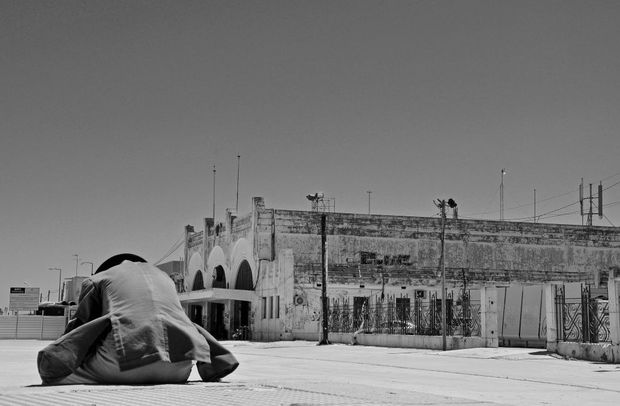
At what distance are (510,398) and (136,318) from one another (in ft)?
15.3

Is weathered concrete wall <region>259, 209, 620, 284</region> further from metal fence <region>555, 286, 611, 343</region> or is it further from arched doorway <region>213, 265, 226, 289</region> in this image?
metal fence <region>555, 286, 611, 343</region>

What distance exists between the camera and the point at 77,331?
28.0ft

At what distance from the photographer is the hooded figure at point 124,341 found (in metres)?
8.48

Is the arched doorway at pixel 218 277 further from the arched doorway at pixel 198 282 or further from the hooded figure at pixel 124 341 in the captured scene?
the hooded figure at pixel 124 341

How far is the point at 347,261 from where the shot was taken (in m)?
49.2

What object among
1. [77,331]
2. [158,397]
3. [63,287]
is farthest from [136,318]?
[63,287]

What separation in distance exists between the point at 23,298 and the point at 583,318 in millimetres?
46351

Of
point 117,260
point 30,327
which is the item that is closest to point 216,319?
point 30,327

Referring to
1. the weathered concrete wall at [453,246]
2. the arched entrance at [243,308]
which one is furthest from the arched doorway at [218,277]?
the weathered concrete wall at [453,246]

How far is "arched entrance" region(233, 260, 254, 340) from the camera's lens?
4759 centimetres

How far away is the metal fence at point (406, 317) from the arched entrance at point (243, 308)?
693 centimetres

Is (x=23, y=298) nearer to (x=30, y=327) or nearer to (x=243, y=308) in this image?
(x=30, y=327)

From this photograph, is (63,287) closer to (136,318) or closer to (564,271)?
(564,271)

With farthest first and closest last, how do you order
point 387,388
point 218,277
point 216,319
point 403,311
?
1. point 218,277
2. point 216,319
3. point 403,311
4. point 387,388
